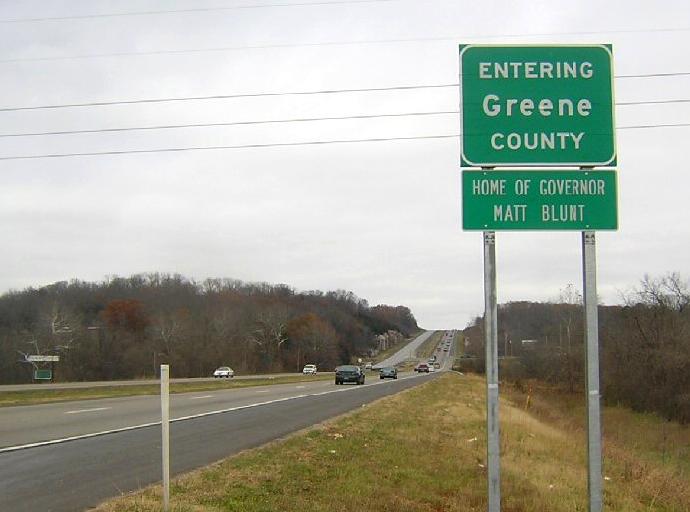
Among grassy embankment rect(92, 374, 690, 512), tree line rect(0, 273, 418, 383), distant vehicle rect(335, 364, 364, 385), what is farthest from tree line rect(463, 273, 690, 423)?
tree line rect(0, 273, 418, 383)

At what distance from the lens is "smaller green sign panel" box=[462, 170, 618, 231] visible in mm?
6418

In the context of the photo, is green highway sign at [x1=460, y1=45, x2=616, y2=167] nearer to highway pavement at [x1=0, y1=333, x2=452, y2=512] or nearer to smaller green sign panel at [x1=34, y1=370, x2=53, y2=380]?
highway pavement at [x1=0, y1=333, x2=452, y2=512]

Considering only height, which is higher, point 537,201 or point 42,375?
point 537,201

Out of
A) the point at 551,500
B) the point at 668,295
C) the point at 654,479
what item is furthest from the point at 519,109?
the point at 668,295

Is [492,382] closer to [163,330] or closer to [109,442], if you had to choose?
[109,442]

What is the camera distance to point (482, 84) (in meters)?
6.52

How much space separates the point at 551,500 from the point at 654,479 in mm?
6229

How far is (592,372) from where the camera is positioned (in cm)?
628

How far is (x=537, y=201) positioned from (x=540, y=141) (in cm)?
54

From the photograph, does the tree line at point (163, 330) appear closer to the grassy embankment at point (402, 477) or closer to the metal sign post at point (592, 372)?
the grassy embankment at point (402, 477)

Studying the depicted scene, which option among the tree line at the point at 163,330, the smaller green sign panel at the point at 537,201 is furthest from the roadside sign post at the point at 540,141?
the tree line at the point at 163,330

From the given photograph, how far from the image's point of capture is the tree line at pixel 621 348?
52312mm

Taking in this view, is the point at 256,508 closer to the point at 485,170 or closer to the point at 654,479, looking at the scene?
the point at 485,170

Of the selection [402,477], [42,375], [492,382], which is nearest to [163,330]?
[42,375]
